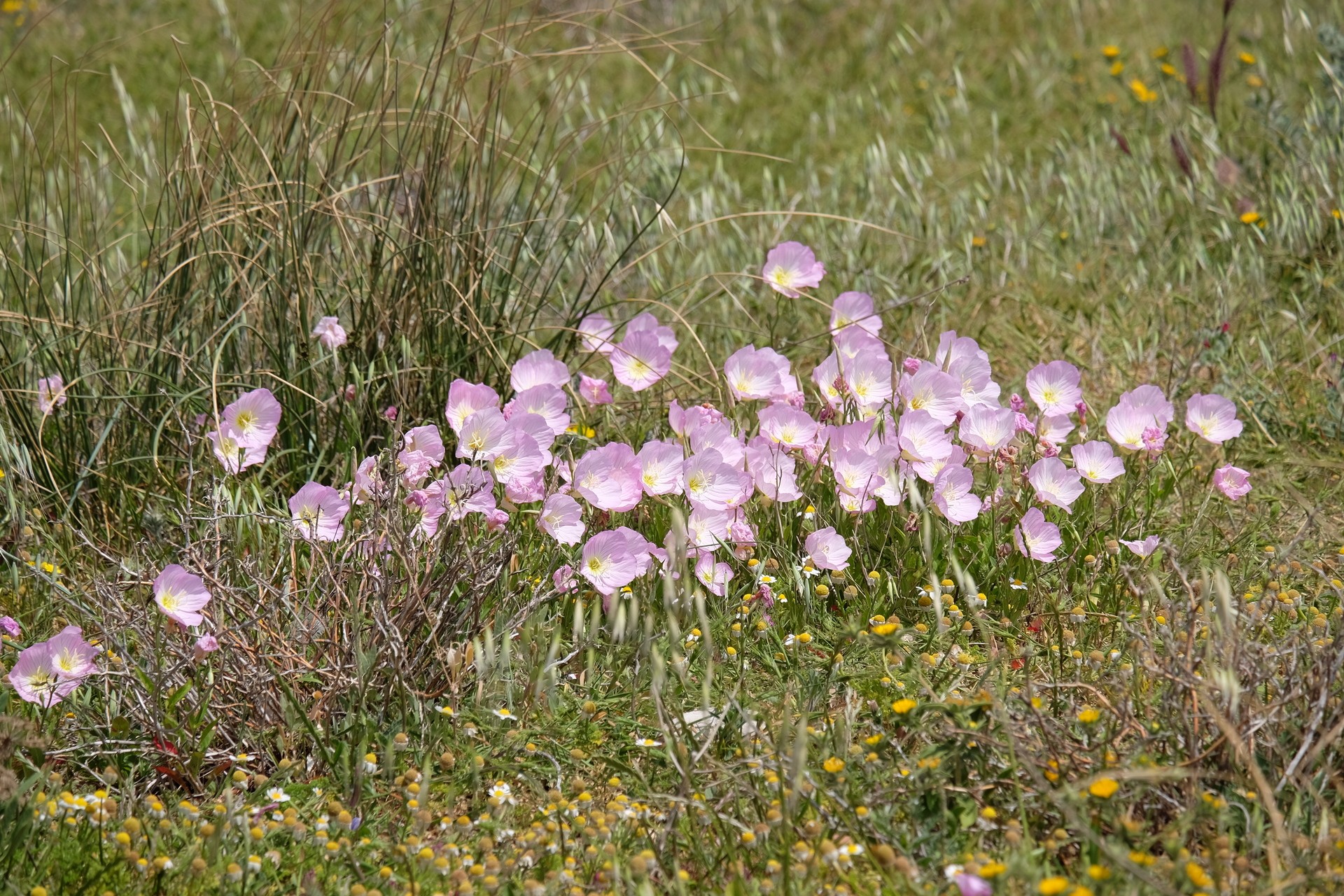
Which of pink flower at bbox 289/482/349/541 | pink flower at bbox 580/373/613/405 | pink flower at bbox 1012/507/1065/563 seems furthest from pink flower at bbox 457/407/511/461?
pink flower at bbox 1012/507/1065/563

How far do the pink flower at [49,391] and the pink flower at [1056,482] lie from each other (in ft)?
6.71

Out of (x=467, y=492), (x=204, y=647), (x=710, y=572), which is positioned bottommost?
(x=710, y=572)

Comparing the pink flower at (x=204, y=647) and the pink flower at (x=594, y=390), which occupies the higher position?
the pink flower at (x=204, y=647)

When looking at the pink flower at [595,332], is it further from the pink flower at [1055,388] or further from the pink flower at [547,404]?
the pink flower at [1055,388]

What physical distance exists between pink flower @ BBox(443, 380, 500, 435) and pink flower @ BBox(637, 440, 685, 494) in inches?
13.7

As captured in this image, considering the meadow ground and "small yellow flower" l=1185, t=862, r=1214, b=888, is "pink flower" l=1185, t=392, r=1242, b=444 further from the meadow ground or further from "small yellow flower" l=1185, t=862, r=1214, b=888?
"small yellow flower" l=1185, t=862, r=1214, b=888

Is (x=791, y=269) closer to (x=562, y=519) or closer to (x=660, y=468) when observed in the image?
(x=660, y=468)

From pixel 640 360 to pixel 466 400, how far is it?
41 centimetres

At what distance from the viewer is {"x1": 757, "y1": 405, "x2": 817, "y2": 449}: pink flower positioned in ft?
8.04

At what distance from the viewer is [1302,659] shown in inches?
75.2

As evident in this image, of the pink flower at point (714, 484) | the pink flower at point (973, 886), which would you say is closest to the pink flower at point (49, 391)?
the pink flower at point (714, 484)

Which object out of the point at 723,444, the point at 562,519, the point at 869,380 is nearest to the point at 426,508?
the point at 562,519

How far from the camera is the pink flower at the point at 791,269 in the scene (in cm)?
277

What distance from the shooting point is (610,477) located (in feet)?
7.48
